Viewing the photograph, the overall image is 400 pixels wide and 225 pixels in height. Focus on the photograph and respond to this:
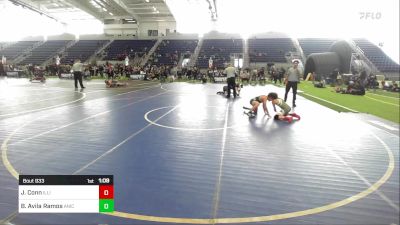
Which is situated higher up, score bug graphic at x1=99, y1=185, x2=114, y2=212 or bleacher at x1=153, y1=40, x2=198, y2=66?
bleacher at x1=153, y1=40, x2=198, y2=66

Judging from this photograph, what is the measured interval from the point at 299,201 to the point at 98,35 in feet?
161

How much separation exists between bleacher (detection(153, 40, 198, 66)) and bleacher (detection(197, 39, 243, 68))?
1889mm

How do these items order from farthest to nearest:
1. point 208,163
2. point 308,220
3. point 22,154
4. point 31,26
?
point 31,26 < point 22,154 < point 208,163 < point 308,220

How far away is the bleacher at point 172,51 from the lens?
38.6 metres

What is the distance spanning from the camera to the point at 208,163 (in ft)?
15.9

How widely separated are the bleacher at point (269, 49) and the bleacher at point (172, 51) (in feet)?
28.6

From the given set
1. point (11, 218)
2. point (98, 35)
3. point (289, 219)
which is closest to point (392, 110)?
point (289, 219)

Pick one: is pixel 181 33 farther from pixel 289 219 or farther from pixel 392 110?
pixel 289 219

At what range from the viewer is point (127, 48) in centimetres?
4262

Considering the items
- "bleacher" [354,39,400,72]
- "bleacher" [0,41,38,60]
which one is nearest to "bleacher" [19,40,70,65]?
"bleacher" [0,41,38,60]

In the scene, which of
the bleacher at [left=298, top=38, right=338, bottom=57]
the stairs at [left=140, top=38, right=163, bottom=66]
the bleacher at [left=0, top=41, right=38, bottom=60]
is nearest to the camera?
the bleacher at [left=298, top=38, right=338, bottom=57]

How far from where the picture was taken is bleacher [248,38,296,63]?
36.4m

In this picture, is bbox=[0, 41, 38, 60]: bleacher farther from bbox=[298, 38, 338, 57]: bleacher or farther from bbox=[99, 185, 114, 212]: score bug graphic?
bbox=[99, 185, 114, 212]: score bug graphic

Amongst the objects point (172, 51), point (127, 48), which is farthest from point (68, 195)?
point (127, 48)
